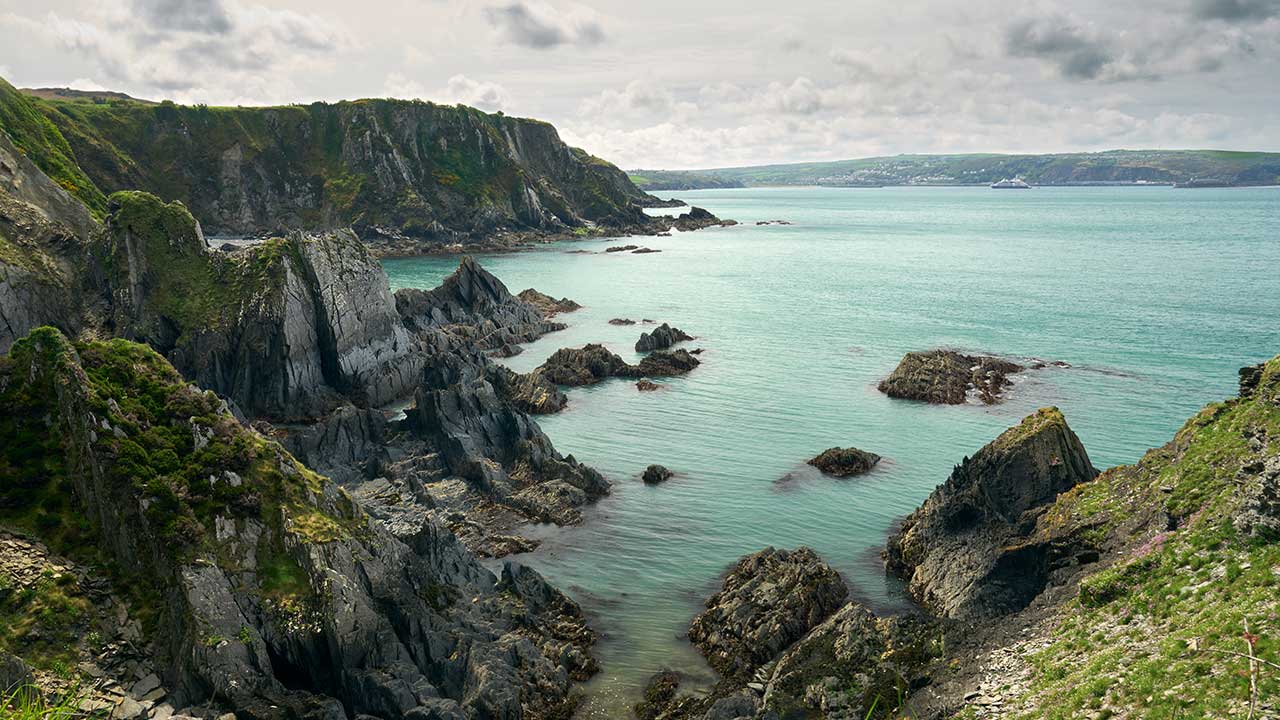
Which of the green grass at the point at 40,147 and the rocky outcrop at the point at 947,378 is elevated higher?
the green grass at the point at 40,147

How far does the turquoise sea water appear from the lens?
40.0m

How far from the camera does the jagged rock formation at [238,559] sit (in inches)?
991

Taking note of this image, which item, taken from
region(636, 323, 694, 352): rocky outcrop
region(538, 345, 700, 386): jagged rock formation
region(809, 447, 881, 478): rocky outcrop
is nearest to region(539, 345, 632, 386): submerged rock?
region(538, 345, 700, 386): jagged rock formation

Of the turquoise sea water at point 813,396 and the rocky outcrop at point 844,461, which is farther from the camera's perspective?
the rocky outcrop at point 844,461

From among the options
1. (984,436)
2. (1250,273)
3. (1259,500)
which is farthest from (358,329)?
(1250,273)

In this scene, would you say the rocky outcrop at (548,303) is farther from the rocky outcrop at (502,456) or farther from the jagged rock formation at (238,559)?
the jagged rock formation at (238,559)

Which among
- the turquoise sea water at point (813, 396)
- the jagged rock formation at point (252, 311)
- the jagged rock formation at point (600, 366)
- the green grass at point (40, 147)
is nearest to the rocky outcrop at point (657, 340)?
the turquoise sea water at point (813, 396)

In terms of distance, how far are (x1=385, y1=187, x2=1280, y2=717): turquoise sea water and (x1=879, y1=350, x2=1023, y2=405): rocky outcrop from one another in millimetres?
1597

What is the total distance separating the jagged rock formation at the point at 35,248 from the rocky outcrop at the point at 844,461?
53.8 metres

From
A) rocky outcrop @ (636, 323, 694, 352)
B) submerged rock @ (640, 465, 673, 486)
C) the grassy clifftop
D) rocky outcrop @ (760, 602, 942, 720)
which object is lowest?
submerged rock @ (640, 465, 673, 486)

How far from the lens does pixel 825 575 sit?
3488 centimetres

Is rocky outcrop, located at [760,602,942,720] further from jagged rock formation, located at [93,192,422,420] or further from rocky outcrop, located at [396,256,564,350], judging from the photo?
rocky outcrop, located at [396,256,564,350]

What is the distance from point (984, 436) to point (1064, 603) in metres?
30.4

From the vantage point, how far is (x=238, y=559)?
27.1 meters
